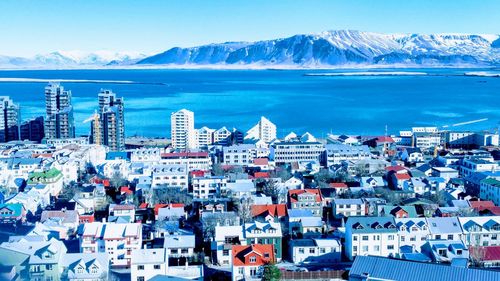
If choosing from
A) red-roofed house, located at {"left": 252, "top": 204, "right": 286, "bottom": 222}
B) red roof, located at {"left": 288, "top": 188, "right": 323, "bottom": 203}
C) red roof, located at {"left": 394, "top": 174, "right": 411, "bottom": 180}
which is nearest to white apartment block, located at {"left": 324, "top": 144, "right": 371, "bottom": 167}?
red roof, located at {"left": 394, "top": 174, "right": 411, "bottom": 180}

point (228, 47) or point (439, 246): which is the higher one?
point (228, 47)

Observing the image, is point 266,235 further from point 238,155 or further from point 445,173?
point 238,155

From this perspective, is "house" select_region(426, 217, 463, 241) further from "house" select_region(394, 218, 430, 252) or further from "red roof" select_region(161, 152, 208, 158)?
"red roof" select_region(161, 152, 208, 158)

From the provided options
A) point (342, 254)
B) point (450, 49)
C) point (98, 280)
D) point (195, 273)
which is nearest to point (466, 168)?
point (342, 254)

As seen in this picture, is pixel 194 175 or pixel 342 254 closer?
pixel 342 254

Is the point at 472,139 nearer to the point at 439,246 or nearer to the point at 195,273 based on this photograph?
the point at 439,246

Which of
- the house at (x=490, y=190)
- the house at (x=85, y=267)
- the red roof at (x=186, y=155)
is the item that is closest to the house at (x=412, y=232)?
the house at (x=490, y=190)

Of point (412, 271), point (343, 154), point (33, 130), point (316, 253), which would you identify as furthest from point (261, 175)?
point (33, 130)
